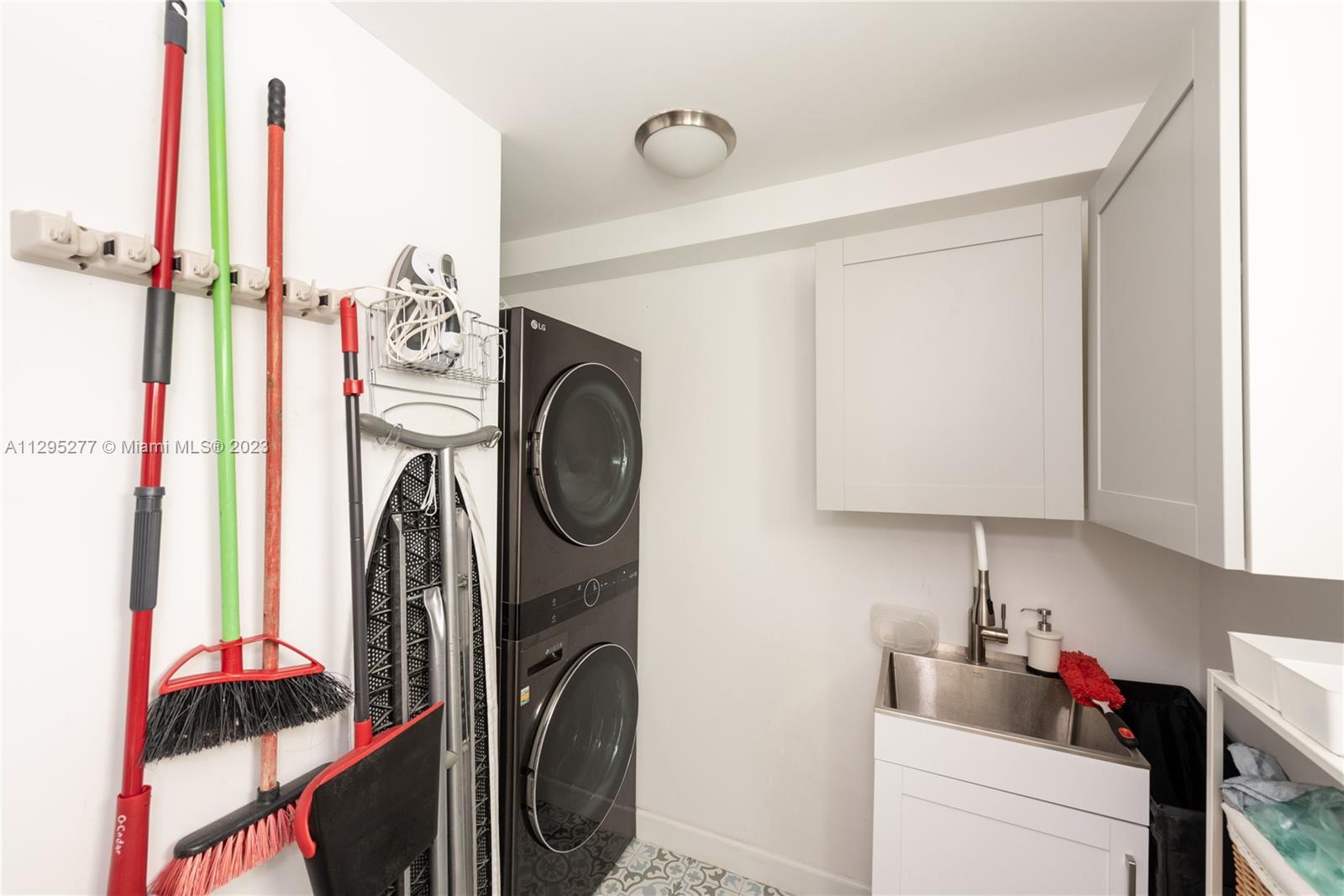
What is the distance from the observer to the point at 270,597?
3.03 feet

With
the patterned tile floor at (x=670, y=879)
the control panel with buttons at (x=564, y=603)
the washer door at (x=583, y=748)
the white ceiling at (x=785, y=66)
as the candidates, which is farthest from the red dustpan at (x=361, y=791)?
the patterned tile floor at (x=670, y=879)

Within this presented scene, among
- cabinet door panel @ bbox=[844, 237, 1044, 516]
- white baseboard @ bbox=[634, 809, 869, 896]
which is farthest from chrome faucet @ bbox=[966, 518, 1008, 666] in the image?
white baseboard @ bbox=[634, 809, 869, 896]

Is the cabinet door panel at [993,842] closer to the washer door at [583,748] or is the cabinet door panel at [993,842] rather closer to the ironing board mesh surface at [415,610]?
the washer door at [583,748]

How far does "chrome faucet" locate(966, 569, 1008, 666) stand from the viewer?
1.75 metres

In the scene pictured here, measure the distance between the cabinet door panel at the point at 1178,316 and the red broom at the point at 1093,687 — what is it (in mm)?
511

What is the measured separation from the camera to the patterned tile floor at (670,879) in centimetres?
200

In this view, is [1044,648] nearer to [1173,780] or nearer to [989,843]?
[1173,780]

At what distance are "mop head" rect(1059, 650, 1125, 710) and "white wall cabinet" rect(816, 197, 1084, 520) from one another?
18.7 inches

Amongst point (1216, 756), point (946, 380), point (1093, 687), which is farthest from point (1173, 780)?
point (946, 380)

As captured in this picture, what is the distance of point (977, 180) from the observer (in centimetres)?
165

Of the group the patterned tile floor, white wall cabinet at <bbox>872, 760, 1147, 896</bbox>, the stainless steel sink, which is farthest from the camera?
the patterned tile floor

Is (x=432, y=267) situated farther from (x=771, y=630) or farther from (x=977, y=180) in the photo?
(x=771, y=630)

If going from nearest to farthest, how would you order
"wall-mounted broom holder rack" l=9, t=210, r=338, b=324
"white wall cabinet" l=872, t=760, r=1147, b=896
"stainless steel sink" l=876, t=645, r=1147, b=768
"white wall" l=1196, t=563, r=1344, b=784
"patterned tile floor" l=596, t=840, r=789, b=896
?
"wall-mounted broom holder rack" l=9, t=210, r=338, b=324, "white wall" l=1196, t=563, r=1344, b=784, "white wall cabinet" l=872, t=760, r=1147, b=896, "stainless steel sink" l=876, t=645, r=1147, b=768, "patterned tile floor" l=596, t=840, r=789, b=896

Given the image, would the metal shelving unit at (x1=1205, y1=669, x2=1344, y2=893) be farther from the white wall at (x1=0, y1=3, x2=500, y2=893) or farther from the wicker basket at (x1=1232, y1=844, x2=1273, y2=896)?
the white wall at (x1=0, y1=3, x2=500, y2=893)
